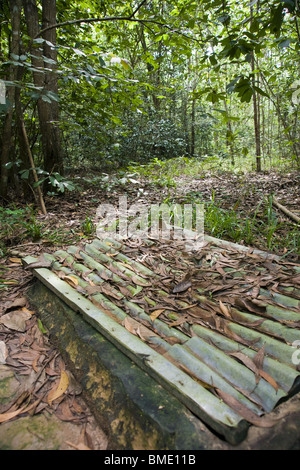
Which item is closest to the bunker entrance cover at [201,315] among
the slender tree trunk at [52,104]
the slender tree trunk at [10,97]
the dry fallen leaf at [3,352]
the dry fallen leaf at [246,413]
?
the dry fallen leaf at [246,413]

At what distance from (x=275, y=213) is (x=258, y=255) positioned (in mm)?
1222

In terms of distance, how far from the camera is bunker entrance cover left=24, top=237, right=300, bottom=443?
116 centimetres

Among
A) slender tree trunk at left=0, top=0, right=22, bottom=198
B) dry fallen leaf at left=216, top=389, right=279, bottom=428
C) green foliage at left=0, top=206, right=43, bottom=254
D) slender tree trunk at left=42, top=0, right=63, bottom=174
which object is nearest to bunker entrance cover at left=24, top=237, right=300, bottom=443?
dry fallen leaf at left=216, top=389, right=279, bottom=428

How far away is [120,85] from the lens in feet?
11.5

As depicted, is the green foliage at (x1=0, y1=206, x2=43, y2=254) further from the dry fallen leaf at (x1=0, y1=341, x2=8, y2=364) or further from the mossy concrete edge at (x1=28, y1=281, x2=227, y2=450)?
the mossy concrete edge at (x1=28, y1=281, x2=227, y2=450)

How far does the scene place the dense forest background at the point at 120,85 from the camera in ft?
7.50

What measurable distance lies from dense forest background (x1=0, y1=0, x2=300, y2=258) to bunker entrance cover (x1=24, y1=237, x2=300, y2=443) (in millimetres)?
1188

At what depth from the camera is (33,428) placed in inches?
47.5

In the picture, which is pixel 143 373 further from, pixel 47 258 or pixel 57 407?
pixel 47 258

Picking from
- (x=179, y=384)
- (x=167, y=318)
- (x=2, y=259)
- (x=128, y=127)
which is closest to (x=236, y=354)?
(x=179, y=384)

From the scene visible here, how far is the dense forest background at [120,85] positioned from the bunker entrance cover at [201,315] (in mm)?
1188

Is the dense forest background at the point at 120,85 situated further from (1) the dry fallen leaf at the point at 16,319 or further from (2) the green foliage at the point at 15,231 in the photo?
(1) the dry fallen leaf at the point at 16,319

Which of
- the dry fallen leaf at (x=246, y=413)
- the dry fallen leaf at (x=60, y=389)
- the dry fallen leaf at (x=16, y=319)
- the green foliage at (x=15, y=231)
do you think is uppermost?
the green foliage at (x=15, y=231)

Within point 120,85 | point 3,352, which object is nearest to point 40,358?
point 3,352
